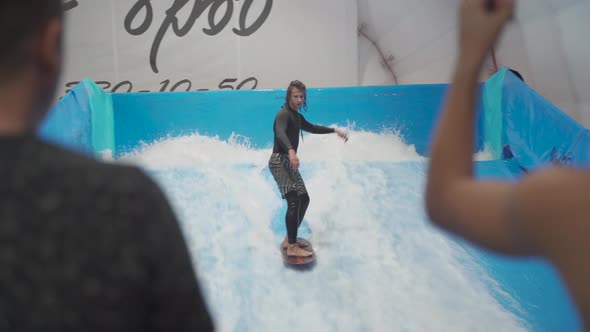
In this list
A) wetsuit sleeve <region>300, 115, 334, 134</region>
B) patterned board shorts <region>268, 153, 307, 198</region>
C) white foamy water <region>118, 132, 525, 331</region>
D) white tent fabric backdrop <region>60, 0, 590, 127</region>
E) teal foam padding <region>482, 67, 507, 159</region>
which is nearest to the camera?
white foamy water <region>118, 132, 525, 331</region>

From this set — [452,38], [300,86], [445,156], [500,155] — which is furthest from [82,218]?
[452,38]

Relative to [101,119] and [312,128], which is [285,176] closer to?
[312,128]

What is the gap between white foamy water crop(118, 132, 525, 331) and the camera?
237cm

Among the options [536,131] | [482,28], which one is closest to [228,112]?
[536,131]

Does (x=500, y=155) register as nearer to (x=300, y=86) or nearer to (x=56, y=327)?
(x=300, y=86)

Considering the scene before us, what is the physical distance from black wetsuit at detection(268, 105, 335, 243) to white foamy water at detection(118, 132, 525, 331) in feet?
0.87

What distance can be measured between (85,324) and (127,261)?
7cm

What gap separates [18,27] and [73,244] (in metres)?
0.22

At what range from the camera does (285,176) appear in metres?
3.01

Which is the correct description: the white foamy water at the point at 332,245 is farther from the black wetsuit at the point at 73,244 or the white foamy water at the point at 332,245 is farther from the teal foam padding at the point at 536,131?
the black wetsuit at the point at 73,244

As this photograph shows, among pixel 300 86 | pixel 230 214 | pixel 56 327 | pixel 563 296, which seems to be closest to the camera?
pixel 56 327

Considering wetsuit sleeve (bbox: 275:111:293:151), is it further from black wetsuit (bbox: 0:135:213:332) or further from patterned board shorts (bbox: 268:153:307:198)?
black wetsuit (bbox: 0:135:213:332)

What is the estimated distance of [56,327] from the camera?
1.45 ft

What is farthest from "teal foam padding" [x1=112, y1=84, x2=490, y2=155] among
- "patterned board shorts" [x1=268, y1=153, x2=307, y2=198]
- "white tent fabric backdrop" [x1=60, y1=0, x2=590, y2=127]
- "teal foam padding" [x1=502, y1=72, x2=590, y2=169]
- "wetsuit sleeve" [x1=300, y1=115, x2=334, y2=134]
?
"patterned board shorts" [x1=268, y1=153, x2=307, y2=198]
